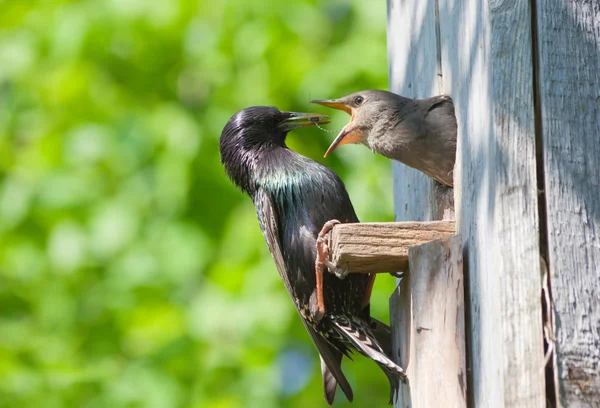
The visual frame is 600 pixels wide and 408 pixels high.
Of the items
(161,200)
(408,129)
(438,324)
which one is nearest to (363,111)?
(408,129)

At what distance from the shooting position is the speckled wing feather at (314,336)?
10.2 feet

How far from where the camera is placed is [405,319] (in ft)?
8.81

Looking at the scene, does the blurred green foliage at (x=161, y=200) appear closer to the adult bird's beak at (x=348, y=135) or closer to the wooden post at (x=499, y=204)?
the adult bird's beak at (x=348, y=135)

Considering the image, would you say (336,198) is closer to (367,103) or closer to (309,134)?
(367,103)

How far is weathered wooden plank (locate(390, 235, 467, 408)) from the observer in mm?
2316

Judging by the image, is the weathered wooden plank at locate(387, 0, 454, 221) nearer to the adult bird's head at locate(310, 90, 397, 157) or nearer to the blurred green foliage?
the adult bird's head at locate(310, 90, 397, 157)

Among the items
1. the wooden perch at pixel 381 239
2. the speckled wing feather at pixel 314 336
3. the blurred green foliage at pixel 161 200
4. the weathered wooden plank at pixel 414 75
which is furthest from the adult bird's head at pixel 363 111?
the blurred green foliage at pixel 161 200

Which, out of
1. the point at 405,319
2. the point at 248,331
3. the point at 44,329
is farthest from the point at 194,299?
the point at 405,319

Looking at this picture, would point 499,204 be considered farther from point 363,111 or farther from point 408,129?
point 363,111

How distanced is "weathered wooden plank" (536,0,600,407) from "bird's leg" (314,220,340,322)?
0.85 meters

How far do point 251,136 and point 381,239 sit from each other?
127cm

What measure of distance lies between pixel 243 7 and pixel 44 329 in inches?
86.0

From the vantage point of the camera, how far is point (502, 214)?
6.91ft

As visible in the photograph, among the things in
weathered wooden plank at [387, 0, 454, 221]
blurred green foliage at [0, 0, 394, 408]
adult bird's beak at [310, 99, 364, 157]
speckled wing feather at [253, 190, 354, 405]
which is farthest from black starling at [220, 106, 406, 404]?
blurred green foliage at [0, 0, 394, 408]
